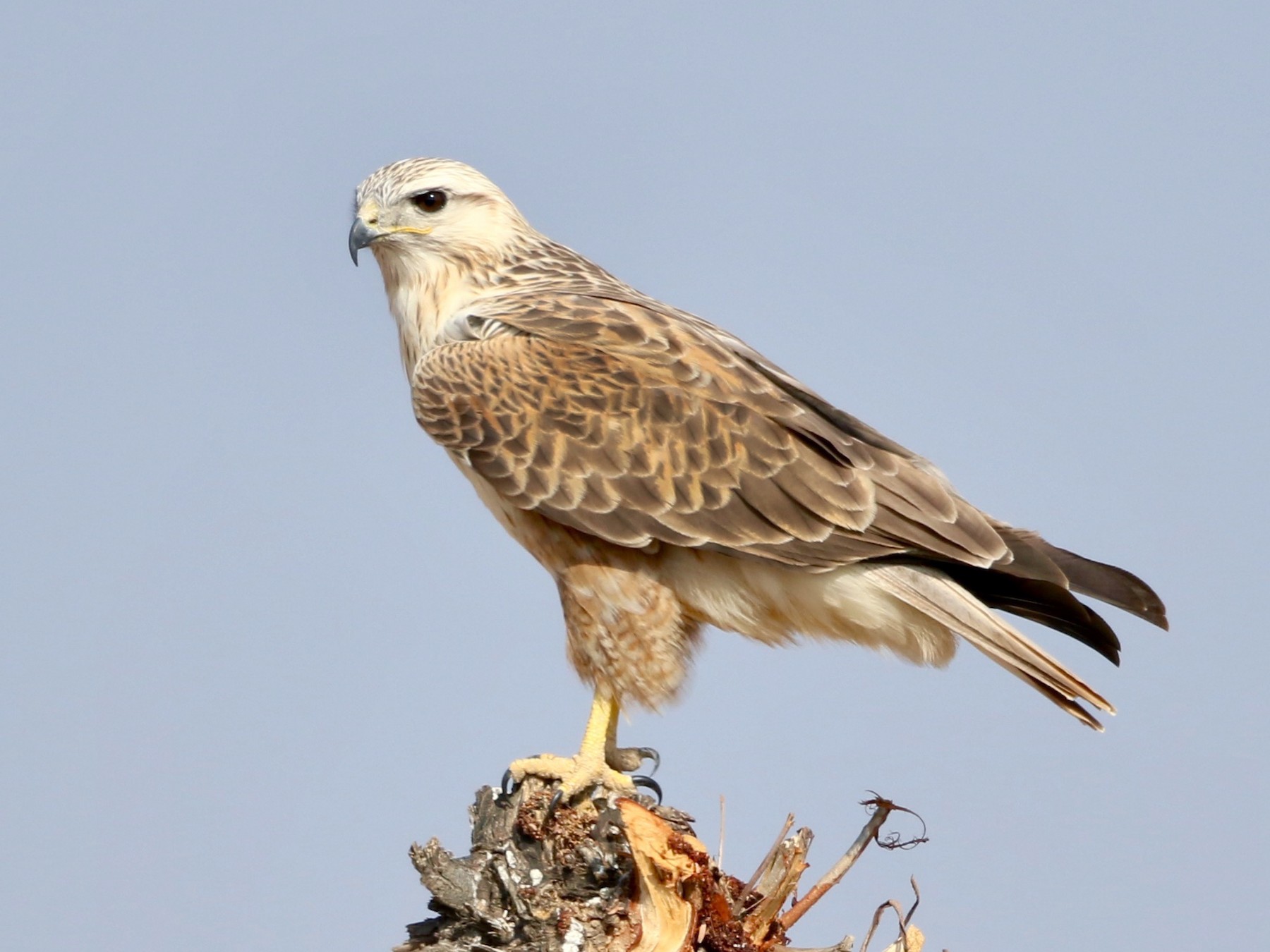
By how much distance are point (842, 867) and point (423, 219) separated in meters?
3.62

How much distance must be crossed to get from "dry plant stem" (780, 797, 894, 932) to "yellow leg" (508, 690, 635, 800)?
0.98 meters

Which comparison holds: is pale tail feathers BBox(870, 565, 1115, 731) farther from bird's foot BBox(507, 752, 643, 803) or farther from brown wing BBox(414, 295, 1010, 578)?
bird's foot BBox(507, 752, 643, 803)

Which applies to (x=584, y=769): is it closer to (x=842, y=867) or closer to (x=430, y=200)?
(x=842, y=867)

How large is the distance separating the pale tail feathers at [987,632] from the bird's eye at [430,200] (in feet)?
8.89

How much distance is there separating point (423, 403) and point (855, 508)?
187 cm

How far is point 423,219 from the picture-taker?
280 inches

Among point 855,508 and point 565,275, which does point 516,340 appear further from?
point 855,508

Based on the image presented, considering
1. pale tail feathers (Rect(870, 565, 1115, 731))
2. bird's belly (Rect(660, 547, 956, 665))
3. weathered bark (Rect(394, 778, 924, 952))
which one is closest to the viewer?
weathered bark (Rect(394, 778, 924, 952))

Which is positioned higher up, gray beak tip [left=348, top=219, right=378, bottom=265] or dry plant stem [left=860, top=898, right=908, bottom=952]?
gray beak tip [left=348, top=219, right=378, bottom=265]

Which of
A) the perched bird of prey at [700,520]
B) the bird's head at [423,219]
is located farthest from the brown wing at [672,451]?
the bird's head at [423,219]

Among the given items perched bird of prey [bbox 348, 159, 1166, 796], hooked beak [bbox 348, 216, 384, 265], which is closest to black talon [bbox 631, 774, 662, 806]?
perched bird of prey [bbox 348, 159, 1166, 796]

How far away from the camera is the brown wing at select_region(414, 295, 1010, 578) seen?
602cm

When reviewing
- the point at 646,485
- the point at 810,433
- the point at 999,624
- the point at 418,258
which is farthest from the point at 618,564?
the point at 418,258

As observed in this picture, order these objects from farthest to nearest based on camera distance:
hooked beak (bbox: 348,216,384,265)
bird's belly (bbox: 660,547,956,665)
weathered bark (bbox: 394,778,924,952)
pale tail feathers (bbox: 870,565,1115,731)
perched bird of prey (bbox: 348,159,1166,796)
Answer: hooked beak (bbox: 348,216,384,265) < bird's belly (bbox: 660,547,956,665) < perched bird of prey (bbox: 348,159,1166,796) < pale tail feathers (bbox: 870,565,1115,731) < weathered bark (bbox: 394,778,924,952)
